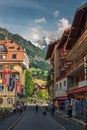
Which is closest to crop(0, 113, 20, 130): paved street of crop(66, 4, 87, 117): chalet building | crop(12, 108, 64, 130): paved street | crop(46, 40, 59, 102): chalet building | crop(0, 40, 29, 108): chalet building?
crop(12, 108, 64, 130): paved street

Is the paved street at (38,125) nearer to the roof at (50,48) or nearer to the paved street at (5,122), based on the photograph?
the paved street at (5,122)

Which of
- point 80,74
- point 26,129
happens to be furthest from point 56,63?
point 26,129

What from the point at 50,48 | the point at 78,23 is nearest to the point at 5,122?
the point at 78,23

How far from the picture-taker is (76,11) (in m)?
47.0

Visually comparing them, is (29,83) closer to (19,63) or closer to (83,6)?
(19,63)

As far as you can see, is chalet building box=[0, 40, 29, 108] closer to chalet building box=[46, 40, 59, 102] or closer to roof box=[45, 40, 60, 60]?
roof box=[45, 40, 60, 60]

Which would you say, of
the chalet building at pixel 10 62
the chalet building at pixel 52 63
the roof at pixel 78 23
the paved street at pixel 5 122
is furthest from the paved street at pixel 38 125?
the chalet building at pixel 10 62

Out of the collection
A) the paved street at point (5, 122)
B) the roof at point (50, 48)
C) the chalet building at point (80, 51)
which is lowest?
the paved street at point (5, 122)

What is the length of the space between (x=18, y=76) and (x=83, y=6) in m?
65.3

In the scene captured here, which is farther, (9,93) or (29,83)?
(29,83)

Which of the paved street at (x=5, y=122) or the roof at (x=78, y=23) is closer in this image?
the paved street at (x=5, y=122)

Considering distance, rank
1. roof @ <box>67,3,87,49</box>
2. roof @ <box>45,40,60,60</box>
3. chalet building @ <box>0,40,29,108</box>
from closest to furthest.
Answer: roof @ <box>67,3,87,49</box> → roof @ <box>45,40,60,60</box> → chalet building @ <box>0,40,29,108</box>

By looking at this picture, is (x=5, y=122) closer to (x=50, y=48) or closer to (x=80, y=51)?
(x=80, y=51)

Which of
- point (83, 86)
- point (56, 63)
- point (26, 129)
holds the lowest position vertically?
point (26, 129)
